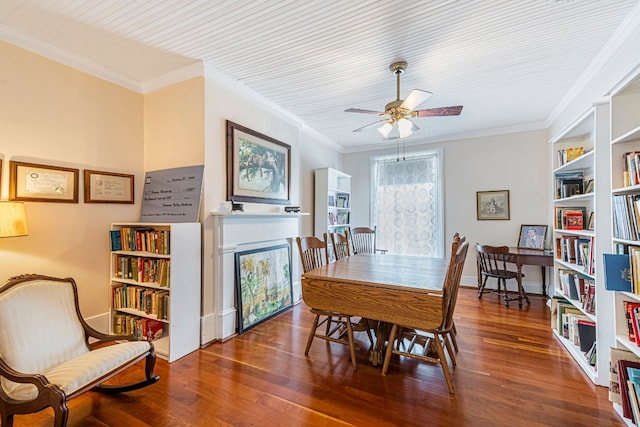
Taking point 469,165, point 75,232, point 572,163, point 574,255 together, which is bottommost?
point 574,255

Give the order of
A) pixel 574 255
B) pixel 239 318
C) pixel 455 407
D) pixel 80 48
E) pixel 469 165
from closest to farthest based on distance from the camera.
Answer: pixel 455 407, pixel 80 48, pixel 574 255, pixel 239 318, pixel 469 165

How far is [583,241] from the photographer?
2393 millimetres

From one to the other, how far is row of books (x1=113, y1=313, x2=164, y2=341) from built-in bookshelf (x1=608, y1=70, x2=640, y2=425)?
128 inches

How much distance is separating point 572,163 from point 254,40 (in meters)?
2.96

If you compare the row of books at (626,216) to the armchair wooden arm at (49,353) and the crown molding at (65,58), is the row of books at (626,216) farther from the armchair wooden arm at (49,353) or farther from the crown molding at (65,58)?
the crown molding at (65,58)

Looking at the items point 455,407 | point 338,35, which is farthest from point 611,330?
point 338,35

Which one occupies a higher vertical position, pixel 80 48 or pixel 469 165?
pixel 80 48

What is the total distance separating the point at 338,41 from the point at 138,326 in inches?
117

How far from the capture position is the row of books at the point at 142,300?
230 centimetres

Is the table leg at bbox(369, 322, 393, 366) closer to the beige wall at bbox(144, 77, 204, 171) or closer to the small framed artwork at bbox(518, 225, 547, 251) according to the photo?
the beige wall at bbox(144, 77, 204, 171)

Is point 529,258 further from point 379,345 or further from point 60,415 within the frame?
point 60,415

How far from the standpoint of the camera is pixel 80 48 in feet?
7.58

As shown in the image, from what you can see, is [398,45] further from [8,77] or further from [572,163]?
[8,77]

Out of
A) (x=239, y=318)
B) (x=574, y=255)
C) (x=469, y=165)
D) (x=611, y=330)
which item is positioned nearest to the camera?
(x=611, y=330)
